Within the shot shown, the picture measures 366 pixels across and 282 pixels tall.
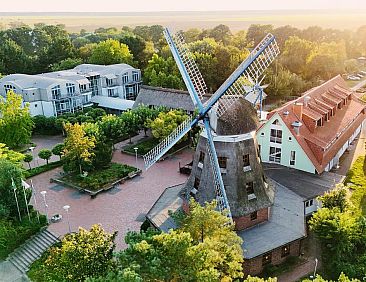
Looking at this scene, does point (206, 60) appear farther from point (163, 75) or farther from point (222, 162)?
point (222, 162)

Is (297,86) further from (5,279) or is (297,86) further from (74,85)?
(5,279)

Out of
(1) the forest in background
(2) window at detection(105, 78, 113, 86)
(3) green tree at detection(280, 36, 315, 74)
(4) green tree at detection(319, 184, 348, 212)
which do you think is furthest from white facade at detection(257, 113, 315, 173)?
(3) green tree at detection(280, 36, 315, 74)

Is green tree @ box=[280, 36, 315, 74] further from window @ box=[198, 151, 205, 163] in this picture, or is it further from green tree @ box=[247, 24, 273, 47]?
window @ box=[198, 151, 205, 163]

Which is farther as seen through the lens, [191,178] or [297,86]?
[297,86]

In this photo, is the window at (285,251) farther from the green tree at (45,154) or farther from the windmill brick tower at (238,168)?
the green tree at (45,154)

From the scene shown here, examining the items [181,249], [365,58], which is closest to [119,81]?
[181,249]

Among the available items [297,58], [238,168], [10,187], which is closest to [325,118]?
[238,168]
